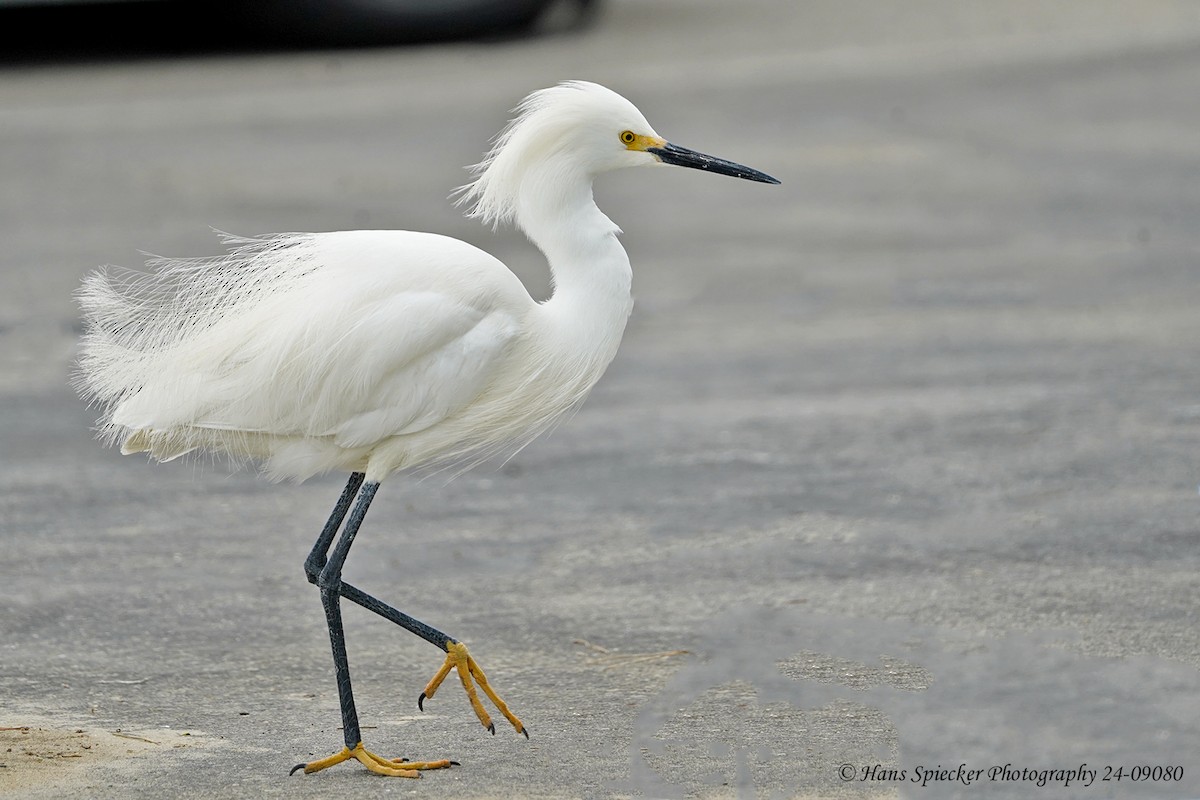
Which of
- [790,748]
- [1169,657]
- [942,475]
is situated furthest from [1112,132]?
[790,748]

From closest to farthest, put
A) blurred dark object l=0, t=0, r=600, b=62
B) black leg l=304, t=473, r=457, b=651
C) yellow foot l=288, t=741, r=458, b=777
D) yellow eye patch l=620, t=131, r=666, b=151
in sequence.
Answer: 1. yellow foot l=288, t=741, r=458, b=777
2. black leg l=304, t=473, r=457, b=651
3. yellow eye patch l=620, t=131, r=666, b=151
4. blurred dark object l=0, t=0, r=600, b=62

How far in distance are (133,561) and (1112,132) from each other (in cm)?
828

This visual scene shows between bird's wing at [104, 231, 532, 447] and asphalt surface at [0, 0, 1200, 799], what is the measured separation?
31.8 inches

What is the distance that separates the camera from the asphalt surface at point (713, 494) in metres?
4.16

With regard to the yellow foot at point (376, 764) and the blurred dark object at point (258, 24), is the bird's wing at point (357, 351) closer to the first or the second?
the yellow foot at point (376, 764)

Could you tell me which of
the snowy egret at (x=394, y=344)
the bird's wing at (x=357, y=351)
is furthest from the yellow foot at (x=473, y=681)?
the bird's wing at (x=357, y=351)

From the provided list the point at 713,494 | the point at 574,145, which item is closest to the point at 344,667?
the point at 574,145

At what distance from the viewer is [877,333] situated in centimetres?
803

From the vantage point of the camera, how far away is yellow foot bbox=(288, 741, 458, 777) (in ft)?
12.9

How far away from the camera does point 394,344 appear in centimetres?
411

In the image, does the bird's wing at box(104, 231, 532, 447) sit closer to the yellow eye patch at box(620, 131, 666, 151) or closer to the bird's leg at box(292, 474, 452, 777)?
the bird's leg at box(292, 474, 452, 777)

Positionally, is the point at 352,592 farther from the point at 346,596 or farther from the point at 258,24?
the point at 258,24

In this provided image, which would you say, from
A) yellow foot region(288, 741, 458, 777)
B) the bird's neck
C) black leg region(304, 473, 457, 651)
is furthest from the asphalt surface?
the bird's neck

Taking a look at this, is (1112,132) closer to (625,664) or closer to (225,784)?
(625,664)
